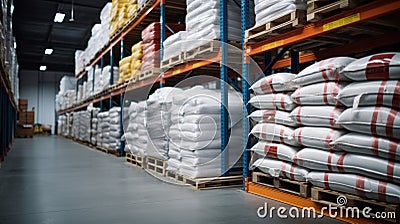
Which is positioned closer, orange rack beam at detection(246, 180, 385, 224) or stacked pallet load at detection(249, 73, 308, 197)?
orange rack beam at detection(246, 180, 385, 224)

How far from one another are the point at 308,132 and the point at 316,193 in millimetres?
557

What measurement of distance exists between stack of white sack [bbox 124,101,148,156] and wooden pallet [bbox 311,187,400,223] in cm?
383

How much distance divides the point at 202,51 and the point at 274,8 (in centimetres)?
132

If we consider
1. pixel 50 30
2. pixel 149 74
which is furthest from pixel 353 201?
pixel 50 30

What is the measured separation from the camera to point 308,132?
10.8 feet

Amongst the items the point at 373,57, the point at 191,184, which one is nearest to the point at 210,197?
the point at 191,184

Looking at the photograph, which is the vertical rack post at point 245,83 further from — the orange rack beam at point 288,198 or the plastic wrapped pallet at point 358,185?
the plastic wrapped pallet at point 358,185

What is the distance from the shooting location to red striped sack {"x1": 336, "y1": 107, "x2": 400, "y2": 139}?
8.41 ft

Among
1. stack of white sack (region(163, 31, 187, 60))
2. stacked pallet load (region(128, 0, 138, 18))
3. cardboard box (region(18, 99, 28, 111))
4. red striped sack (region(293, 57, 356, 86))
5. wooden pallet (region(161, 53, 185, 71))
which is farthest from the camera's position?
cardboard box (region(18, 99, 28, 111))

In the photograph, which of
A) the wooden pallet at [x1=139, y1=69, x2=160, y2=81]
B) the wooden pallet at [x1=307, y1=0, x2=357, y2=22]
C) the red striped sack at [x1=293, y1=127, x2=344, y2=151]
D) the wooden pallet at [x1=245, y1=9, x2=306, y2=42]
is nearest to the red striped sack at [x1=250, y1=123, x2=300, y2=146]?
the red striped sack at [x1=293, y1=127, x2=344, y2=151]

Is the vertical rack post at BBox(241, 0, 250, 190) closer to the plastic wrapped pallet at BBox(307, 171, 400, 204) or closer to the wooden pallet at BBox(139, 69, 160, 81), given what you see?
the plastic wrapped pallet at BBox(307, 171, 400, 204)

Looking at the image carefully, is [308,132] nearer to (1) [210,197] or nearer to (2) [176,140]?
(1) [210,197]

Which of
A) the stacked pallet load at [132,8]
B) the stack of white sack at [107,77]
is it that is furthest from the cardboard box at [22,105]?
the stacked pallet load at [132,8]

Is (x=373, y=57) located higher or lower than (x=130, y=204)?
higher
